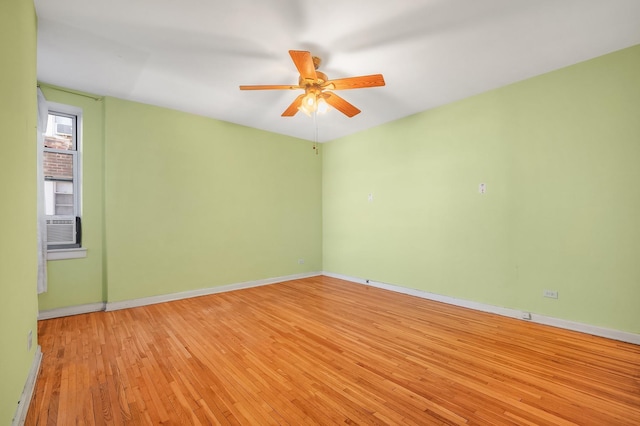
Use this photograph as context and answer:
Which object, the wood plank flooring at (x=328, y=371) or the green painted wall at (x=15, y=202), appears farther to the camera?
the wood plank flooring at (x=328, y=371)

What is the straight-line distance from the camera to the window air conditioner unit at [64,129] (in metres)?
3.60

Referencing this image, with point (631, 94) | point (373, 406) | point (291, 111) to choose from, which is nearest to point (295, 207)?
point (291, 111)

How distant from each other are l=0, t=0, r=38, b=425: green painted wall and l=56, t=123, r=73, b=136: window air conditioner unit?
6.49 feet

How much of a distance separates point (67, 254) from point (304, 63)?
3812 mm

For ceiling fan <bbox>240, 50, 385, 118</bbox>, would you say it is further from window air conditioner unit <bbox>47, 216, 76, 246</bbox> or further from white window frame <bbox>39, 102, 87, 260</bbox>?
window air conditioner unit <bbox>47, 216, 76, 246</bbox>

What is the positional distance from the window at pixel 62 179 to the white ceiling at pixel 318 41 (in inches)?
22.9

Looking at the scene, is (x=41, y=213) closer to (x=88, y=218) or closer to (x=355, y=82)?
(x=88, y=218)

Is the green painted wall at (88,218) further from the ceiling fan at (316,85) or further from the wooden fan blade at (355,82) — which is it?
the wooden fan blade at (355,82)

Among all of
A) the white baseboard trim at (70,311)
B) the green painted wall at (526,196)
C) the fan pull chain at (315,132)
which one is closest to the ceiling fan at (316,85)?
the fan pull chain at (315,132)

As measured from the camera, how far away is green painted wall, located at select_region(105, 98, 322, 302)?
147 inches

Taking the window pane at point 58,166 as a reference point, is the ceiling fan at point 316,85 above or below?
above

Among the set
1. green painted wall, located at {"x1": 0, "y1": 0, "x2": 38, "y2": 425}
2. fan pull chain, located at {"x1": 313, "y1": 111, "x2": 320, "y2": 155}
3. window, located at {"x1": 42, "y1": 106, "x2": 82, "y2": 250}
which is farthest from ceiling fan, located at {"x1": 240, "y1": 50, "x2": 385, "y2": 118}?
window, located at {"x1": 42, "y1": 106, "x2": 82, "y2": 250}

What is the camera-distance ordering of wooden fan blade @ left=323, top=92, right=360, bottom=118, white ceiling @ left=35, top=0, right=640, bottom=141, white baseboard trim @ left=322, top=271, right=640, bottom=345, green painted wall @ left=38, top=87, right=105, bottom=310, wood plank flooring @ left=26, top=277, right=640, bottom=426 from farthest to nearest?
green painted wall @ left=38, top=87, right=105, bottom=310 → wooden fan blade @ left=323, top=92, right=360, bottom=118 → white baseboard trim @ left=322, top=271, right=640, bottom=345 → white ceiling @ left=35, top=0, right=640, bottom=141 → wood plank flooring @ left=26, top=277, right=640, bottom=426

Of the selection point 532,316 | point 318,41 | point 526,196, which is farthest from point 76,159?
point 532,316
